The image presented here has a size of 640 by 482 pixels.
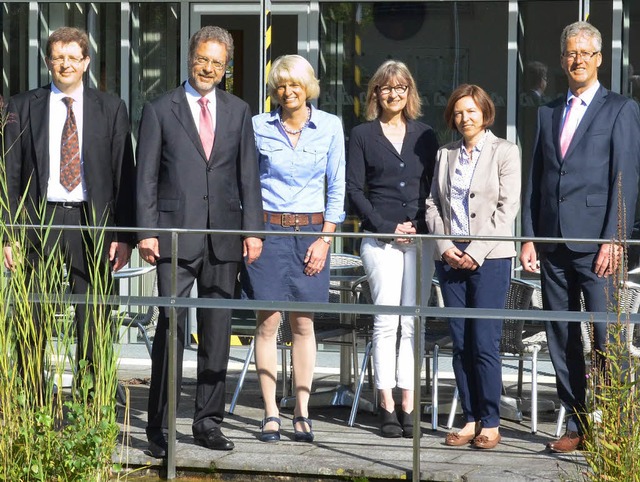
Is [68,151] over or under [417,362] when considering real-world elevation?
over

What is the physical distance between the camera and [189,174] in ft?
19.0

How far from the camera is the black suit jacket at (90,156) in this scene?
586 cm

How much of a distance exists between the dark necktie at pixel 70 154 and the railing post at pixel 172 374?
700 mm

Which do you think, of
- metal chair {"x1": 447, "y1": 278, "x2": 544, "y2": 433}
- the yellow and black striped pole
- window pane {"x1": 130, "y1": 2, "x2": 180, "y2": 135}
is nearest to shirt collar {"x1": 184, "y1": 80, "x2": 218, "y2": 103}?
metal chair {"x1": 447, "y1": 278, "x2": 544, "y2": 433}

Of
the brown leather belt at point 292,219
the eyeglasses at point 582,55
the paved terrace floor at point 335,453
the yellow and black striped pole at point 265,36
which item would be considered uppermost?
the yellow and black striped pole at point 265,36

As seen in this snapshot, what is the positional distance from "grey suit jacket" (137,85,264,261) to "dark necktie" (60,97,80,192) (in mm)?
313

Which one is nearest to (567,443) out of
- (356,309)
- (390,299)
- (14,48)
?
(390,299)

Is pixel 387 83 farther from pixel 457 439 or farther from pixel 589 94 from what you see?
pixel 457 439

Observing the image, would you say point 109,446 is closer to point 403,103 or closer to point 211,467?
point 211,467

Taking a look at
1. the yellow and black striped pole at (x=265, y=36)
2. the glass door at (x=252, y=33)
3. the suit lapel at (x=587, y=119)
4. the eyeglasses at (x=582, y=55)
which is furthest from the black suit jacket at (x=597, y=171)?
the glass door at (x=252, y=33)

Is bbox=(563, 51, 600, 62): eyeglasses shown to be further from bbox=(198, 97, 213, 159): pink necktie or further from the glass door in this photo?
the glass door

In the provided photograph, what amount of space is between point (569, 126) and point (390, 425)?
63.4 inches

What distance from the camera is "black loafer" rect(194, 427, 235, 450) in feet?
18.8

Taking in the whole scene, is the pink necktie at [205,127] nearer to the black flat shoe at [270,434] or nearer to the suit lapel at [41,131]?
the suit lapel at [41,131]
